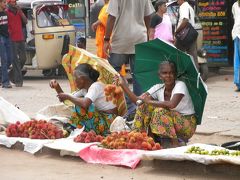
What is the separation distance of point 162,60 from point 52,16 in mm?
8245

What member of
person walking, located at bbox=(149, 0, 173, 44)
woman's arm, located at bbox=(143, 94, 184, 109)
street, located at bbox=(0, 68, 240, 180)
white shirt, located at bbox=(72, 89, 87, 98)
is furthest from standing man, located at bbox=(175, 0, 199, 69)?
woman's arm, located at bbox=(143, 94, 184, 109)

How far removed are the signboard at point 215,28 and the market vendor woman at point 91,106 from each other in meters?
7.23

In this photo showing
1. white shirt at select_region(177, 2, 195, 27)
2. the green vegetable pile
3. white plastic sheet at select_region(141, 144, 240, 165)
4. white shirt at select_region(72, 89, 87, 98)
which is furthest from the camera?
white shirt at select_region(177, 2, 195, 27)

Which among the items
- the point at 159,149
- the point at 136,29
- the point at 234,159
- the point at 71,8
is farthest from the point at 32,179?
the point at 71,8

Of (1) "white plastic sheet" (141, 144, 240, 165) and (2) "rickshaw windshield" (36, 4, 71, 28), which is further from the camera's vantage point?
(2) "rickshaw windshield" (36, 4, 71, 28)

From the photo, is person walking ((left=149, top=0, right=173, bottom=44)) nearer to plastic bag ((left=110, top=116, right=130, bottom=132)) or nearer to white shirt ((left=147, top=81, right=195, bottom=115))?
plastic bag ((left=110, top=116, right=130, bottom=132))

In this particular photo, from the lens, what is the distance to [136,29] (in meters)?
9.52

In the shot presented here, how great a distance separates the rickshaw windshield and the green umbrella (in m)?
7.58

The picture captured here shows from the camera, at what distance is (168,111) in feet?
24.8

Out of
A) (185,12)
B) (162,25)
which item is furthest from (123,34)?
(185,12)

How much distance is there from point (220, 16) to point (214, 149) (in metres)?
8.66

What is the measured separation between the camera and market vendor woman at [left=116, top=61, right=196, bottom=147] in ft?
24.6

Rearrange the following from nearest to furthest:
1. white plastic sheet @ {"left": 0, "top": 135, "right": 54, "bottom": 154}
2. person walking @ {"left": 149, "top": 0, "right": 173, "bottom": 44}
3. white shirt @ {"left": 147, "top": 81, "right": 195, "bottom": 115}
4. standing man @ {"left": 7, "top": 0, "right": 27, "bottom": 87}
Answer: white shirt @ {"left": 147, "top": 81, "right": 195, "bottom": 115}
white plastic sheet @ {"left": 0, "top": 135, "right": 54, "bottom": 154}
person walking @ {"left": 149, "top": 0, "right": 173, "bottom": 44}
standing man @ {"left": 7, "top": 0, "right": 27, "bottom": 87}

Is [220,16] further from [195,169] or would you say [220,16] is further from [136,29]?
[195,169]
